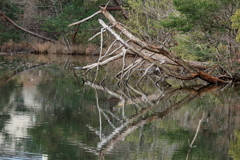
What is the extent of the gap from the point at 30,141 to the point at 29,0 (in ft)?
109

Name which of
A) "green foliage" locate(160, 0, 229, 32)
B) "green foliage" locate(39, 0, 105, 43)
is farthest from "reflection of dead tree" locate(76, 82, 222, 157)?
"green foliage" locate(39, 0, 105, 43)

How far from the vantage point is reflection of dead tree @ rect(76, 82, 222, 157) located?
780cm

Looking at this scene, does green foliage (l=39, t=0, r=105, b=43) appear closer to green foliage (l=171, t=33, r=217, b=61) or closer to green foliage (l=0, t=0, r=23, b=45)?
green foliage (l=0, t=0, r=23, b=45)

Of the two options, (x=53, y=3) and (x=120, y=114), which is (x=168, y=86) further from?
(x=53, y=3)

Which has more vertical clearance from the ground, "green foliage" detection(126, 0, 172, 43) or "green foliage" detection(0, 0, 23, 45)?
"green foliage" detection(0, 0, 23, 45)

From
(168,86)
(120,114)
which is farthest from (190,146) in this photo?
(168,86)

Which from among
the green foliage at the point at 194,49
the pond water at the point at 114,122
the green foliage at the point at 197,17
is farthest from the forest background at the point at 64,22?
the pond water at the point at 114,122

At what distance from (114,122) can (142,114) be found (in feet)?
4.76

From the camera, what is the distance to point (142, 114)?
11.3 meters

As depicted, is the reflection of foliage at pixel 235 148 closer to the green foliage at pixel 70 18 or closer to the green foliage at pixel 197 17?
the green foliage at pixel 197 17

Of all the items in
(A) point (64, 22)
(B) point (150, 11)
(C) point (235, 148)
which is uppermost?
(A) point (64, 22)

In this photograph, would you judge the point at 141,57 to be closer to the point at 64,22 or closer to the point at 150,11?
the point at 150,11

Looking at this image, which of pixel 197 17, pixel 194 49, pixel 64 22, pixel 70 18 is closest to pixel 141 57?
pixel 197 17

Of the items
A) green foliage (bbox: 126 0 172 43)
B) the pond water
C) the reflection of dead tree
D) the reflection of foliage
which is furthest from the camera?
green foliage (bbox: 126 0 172 43)
